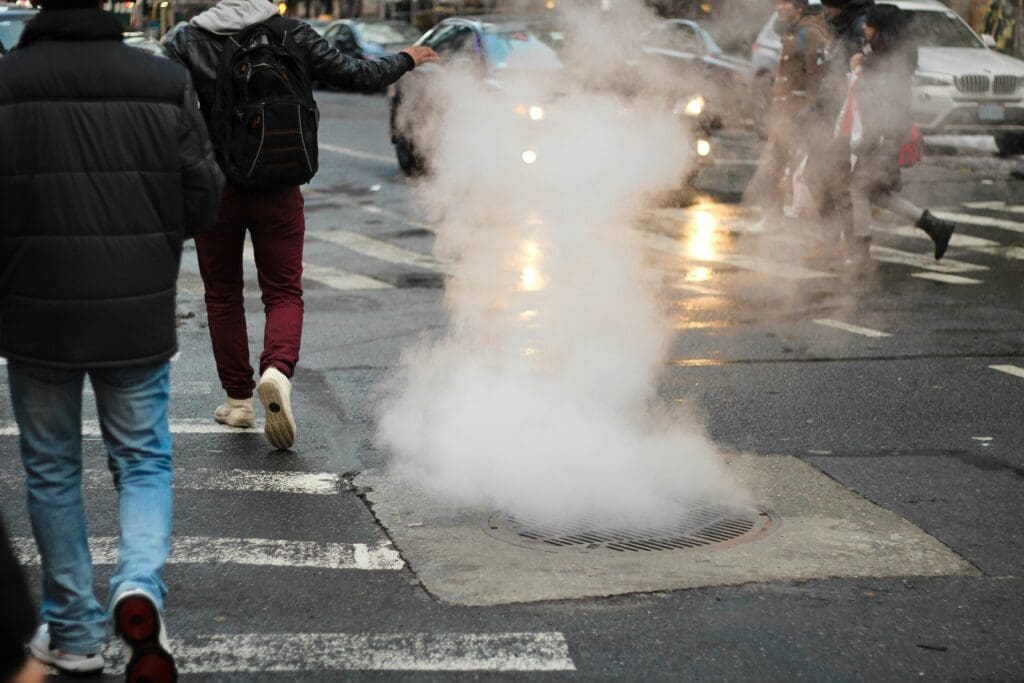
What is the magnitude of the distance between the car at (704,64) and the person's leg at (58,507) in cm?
556

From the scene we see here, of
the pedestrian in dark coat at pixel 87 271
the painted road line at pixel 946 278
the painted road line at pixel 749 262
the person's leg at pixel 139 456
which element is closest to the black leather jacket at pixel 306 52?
the pedestrian in dark coat at pixel 87 271

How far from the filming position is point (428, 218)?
14.2 meters

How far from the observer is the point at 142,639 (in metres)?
3.73

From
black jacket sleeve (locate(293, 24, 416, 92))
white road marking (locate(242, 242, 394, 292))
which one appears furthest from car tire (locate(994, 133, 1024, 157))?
black jacket sleeve (locate(293, 24, 416, 92))

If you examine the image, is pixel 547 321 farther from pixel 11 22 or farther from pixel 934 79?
pixel 934 79

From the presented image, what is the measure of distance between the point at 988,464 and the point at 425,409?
8.11 ft

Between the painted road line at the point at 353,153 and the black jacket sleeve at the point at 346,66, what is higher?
the black jacket sleeve at the point at 346,66

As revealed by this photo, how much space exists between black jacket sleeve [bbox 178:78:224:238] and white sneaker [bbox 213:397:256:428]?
8.75 feet

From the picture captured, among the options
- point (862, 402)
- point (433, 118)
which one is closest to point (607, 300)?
point (862, 402)

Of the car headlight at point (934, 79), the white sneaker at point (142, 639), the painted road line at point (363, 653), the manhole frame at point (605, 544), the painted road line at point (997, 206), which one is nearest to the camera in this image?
the white sneaker at point (142, 639)

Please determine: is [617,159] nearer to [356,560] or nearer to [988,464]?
[988,464]

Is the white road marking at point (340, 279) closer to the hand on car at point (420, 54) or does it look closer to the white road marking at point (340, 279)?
the white road marking at point (340, 279)

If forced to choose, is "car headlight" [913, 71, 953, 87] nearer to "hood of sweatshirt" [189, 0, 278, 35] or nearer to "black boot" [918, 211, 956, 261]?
"black boot" [918, 211, 956, 261]

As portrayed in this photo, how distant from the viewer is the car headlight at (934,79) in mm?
19234
